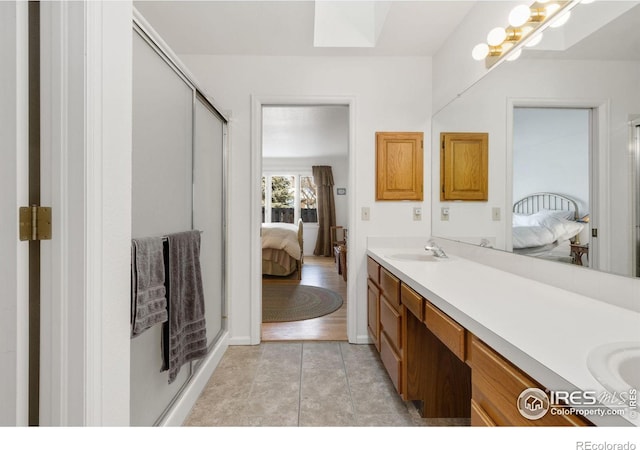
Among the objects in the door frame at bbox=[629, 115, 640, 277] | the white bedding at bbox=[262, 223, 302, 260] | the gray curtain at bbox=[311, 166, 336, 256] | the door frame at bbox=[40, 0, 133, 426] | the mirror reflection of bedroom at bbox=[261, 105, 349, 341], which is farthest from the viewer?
the gray curtain at bbox=[311, 166, 336, 256]

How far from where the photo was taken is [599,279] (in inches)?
42.9

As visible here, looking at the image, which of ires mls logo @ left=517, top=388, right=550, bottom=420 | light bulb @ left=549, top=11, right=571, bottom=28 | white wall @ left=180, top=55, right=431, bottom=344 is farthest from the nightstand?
white wall @ left=180, top=55, right=431, bottom=344

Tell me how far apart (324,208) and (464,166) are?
17.7ft

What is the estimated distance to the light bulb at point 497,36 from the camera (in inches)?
63.0

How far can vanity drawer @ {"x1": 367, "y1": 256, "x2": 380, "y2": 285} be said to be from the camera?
6.99 feet

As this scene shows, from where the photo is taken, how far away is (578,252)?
118cm

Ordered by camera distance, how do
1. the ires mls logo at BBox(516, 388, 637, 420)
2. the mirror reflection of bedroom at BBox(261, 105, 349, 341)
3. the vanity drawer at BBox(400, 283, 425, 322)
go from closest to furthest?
the ires mls logo at BBox(516, 388, 637, 420), the vanity drawer at BBox(400, 283, 425, 322), the mirror reflection of bedroom at BBox(261, 105, 349, 341)

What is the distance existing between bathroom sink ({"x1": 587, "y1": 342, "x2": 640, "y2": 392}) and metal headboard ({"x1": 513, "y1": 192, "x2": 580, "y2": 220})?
2.29 feet

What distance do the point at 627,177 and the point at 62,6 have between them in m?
1.76

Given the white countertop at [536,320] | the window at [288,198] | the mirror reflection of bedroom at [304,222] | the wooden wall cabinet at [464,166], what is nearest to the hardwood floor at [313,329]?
the mirror reflection of bedroom at [304,222]

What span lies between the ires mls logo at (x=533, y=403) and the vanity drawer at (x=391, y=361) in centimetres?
98

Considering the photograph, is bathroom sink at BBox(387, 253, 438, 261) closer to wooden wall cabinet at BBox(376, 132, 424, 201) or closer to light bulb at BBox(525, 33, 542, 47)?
wooden wall cabinet at BBox(376, 132, 424, 201)

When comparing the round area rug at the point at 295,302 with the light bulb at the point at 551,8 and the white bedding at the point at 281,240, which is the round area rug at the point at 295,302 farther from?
the light bulb at the point at 551,8
